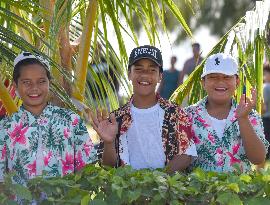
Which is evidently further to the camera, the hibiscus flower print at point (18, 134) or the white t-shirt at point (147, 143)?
the white t-shirt at point (147, 143)

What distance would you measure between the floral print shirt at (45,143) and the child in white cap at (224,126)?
2.56ft

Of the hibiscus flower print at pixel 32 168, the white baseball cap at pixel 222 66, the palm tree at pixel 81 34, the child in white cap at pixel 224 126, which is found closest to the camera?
the hibiscus flower print at pixel 32 168

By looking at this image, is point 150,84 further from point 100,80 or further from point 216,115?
point 100,80

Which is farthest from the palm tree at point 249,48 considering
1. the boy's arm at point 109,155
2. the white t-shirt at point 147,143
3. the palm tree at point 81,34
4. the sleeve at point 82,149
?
the sleeve at point 82,149

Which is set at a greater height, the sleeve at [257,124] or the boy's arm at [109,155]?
the sleeve at [257,124]

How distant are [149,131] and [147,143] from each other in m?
0.07

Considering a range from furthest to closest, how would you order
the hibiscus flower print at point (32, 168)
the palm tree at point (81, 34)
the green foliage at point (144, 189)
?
the palm tree at point (81, 34) → the hibiscus flower print at point (32, 168) → the green foliage at point (144, 189)

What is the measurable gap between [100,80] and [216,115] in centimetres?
189

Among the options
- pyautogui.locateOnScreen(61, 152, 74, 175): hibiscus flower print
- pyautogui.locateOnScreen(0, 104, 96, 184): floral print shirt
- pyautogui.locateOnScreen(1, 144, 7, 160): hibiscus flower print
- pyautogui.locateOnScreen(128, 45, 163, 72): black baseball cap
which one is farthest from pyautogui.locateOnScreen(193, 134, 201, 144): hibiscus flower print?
pyautogui.locateOnScreen(1, 144, 7, 160): hibiscus flower print

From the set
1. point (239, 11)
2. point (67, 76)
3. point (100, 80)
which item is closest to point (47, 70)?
point (67, 76)

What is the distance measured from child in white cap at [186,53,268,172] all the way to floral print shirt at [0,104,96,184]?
A: 782 millimetres

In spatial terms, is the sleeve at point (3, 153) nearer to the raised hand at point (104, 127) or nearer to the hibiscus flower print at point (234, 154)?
the raised hand at point (104, 127)

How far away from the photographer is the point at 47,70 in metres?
5.08

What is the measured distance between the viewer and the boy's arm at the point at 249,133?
5133 mm
